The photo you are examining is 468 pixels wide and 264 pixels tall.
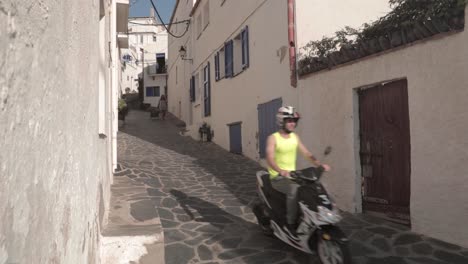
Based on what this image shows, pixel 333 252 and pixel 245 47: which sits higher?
pixel 245 47

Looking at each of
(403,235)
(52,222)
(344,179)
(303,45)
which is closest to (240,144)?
(303,45)

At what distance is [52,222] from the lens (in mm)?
1539

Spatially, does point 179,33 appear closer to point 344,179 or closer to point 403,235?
point 344,179

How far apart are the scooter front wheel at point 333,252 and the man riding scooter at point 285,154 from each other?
1.59 ft

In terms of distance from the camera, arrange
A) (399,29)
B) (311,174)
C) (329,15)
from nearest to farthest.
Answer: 1. (311,174)
2. (399,29)
3. (329,15)

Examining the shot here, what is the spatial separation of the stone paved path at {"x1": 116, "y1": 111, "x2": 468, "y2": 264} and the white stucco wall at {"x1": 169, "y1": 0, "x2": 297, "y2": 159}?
182 cm

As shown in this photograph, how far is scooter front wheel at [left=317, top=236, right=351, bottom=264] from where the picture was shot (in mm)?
3514

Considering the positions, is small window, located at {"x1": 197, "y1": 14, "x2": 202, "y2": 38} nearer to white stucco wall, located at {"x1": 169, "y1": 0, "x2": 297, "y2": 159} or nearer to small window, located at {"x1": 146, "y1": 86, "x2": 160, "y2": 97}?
white stucco wall, located at {"x1": 169, "y1": 0, "x2": 297, "y2": 159}

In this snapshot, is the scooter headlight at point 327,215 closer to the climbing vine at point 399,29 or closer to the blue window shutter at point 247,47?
the climbing vine at point 399,29

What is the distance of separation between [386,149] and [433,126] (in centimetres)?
94

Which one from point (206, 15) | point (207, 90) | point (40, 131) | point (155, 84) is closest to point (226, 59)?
point (207, 90)

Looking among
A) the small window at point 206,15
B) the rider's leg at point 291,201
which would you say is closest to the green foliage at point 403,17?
the rider's leg at point 291,201

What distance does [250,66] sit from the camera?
10.9m

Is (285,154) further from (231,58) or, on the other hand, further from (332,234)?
(231,58)
